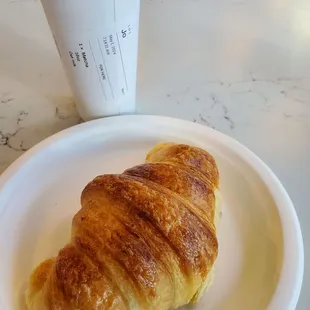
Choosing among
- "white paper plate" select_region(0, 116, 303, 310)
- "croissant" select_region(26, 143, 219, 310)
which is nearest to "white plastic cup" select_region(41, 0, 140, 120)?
"white paper plate" select_region(0, 116, 303, 310)

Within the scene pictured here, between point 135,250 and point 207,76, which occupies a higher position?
point 135,250

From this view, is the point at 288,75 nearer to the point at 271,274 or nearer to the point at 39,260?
the point at 271,274

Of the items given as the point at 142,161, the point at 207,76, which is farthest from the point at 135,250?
the point at 207,76

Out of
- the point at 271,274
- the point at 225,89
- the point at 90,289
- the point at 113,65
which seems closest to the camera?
the point at 90,289

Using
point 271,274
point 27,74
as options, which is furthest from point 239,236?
point 27,74

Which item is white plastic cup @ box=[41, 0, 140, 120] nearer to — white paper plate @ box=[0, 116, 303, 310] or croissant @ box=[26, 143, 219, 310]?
white paper plate @ box=[0, 116, 303, 310]

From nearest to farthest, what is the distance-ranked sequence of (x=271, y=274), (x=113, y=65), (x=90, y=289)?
1. (x=90, y=289)
2. (x=271, y=274)
3. (x=113, y=65)

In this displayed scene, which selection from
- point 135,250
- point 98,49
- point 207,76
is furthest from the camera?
point 207,76

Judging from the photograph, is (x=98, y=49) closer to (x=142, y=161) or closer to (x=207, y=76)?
(x=142, y=161)

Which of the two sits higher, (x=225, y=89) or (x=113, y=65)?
(x=113, y=65)
